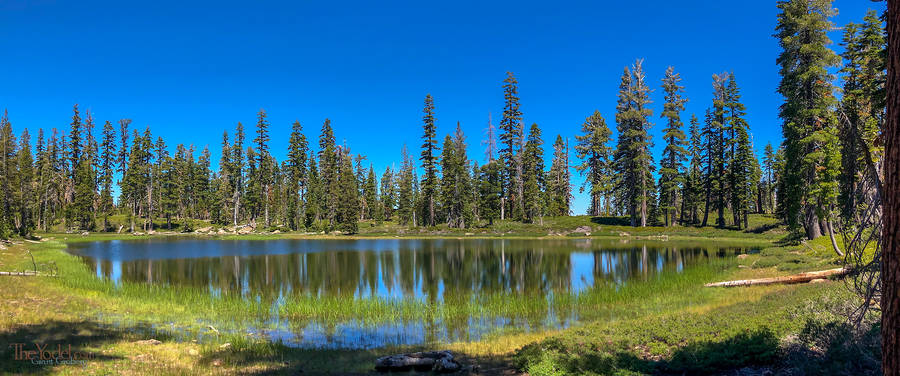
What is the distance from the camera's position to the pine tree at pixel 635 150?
191 ft

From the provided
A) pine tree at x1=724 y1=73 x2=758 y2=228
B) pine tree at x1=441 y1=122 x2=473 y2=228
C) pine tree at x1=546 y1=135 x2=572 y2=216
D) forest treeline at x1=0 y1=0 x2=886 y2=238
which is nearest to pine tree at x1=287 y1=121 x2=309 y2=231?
forest treeline at x1=0 y1=0 x2=886 y2=238

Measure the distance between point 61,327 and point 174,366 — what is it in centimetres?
533

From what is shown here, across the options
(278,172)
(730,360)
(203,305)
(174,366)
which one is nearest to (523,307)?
(730,360)

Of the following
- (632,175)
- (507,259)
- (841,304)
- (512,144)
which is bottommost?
(507,259)

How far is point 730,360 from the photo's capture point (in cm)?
795

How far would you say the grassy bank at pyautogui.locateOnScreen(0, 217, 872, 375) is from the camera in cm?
854

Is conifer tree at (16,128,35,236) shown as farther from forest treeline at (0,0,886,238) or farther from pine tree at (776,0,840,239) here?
pine tree at (776,0,840,239)

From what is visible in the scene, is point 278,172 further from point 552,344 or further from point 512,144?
point 552,344

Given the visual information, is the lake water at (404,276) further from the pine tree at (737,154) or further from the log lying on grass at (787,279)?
the pine tree at (737,154)

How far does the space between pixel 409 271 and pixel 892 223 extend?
24895mm

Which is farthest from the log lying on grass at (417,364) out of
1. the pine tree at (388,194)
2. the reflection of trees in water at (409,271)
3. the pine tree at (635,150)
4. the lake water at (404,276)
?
the pine tree at (388,194)

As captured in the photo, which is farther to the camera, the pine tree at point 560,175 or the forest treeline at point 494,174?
the pine tree at point 560,175

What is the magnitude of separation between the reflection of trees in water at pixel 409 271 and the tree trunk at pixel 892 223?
16.1m

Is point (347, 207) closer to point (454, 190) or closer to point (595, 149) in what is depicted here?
point (454, 190)
